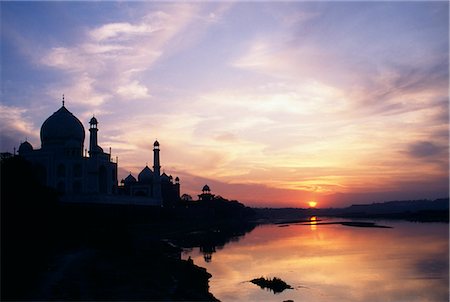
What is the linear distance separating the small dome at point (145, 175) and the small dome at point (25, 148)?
21552mm

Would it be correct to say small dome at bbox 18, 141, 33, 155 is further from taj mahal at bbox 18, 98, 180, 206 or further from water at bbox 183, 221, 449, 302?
water at bbox 183, 221, 449, 302

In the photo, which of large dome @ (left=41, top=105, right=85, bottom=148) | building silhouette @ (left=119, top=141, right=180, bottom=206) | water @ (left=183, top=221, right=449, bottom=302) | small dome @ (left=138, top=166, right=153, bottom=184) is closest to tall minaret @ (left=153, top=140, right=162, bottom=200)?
building silhouette @ (left=119, top=141, right=180, bottom=206)

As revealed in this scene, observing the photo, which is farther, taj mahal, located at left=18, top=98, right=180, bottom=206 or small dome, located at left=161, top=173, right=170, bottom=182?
small dome, located at left=161, top=173, right=170, bottom=182

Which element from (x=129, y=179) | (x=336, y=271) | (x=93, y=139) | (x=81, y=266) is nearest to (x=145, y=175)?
(x=129, y=179)

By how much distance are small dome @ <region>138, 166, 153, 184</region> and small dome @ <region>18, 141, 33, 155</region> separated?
849 inches

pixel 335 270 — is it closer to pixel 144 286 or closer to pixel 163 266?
pixel 163 266

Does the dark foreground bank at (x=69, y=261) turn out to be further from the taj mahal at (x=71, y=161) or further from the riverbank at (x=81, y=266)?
the taj mahal at (x=71, y=161)

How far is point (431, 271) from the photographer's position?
96.6 ft

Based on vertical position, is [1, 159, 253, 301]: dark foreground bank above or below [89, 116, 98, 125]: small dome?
below

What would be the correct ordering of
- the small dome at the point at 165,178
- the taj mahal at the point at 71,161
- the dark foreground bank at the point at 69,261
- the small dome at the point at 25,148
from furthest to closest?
the small dome at the point at 165,178
the small dome at the point at 25,148
the taj mahal at the point at 71,161
the dark foreground bank at the point at 69,261

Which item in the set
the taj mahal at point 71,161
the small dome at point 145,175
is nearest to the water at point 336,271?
the taj mahal at point 71,161

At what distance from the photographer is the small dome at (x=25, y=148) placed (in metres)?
61.0

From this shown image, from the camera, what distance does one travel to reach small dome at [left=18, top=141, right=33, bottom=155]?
61.0 meters

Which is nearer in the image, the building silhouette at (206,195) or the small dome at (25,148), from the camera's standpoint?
the small dome at (25,148)
